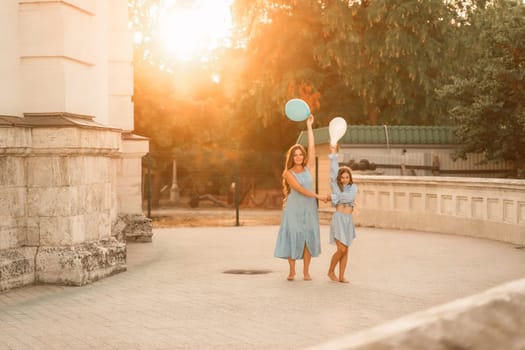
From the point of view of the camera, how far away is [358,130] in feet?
90.0

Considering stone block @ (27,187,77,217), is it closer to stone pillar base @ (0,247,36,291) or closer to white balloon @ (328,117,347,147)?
stone pillar base @ (0,247,36,291)

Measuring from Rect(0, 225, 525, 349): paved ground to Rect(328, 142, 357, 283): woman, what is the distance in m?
0.33

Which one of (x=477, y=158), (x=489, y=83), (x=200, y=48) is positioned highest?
(x=200, y=48)

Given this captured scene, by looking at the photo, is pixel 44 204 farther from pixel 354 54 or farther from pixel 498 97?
pixel 354 54

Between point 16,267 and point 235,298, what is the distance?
290cm

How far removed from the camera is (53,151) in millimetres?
11422

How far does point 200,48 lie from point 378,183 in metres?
25.8

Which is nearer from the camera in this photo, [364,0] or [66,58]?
[66,58]

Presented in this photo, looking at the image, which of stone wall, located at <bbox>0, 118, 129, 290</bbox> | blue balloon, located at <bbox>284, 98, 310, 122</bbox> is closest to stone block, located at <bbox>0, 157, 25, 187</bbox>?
stone wall, located at <bbox>0, 118, 129, 290</bbox>


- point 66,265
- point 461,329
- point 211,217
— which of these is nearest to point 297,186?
point 66,265

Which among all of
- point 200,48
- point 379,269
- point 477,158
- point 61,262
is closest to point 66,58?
point 61,262

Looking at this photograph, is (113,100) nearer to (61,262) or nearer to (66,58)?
(66,58)

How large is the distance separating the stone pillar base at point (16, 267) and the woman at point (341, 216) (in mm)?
3910

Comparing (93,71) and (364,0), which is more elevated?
(364,0)
